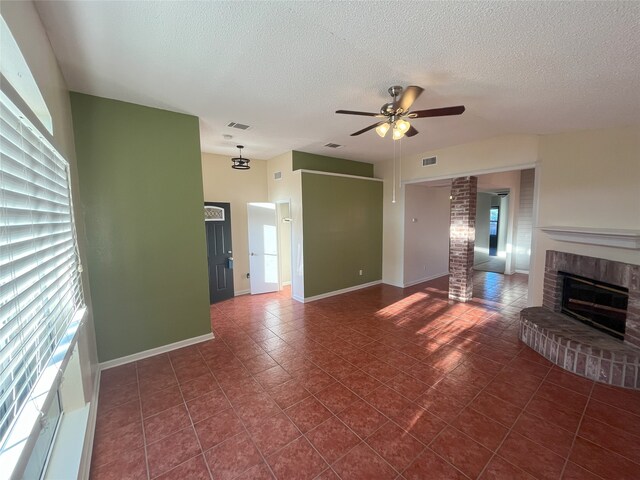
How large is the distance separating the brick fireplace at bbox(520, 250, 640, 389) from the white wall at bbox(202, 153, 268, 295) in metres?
4.92

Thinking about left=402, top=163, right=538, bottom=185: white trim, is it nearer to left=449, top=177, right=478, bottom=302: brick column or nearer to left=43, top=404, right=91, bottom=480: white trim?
left=449, top=177, right=478, bottom=302: brick column

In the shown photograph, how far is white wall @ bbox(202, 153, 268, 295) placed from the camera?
5.29 metres

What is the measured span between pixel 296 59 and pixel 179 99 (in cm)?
149

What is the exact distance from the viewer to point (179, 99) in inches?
111

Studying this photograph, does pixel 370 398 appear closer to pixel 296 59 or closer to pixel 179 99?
pixel 296 59

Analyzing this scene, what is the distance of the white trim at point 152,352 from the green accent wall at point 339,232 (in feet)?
6.89

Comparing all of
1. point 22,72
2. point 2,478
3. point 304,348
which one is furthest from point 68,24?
point 304,348

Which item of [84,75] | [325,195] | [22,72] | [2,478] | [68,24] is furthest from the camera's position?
[325,195]

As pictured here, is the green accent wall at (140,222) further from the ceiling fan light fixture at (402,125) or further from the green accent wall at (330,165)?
the ceiling fan light fixture at (402,125)

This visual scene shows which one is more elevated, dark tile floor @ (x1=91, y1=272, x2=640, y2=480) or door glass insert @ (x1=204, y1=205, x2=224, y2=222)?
door glass insert @ (x1=204, y1=205, x2=224, y2=222)

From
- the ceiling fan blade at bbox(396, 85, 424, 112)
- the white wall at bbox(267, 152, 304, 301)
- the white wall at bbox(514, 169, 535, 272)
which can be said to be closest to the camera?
the ceiling fan blade at bbox(396, 85, 424, 112)

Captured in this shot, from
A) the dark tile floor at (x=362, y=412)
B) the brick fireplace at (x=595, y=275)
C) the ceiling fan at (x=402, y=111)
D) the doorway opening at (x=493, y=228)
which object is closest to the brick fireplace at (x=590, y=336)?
the brick fireplace at (x=595, y=275)

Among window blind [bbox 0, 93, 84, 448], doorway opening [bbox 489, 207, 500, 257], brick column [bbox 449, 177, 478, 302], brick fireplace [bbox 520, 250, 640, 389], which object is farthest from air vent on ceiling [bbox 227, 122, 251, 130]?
doorway opening [bbox 489, 207, 500, 257]

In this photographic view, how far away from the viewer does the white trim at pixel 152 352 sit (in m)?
2.93
